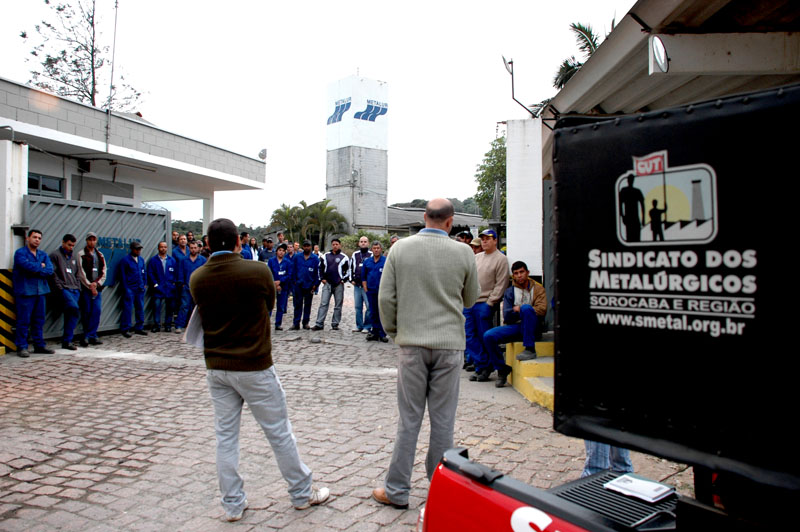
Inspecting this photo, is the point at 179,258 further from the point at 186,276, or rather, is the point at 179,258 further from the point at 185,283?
the point at 185,283

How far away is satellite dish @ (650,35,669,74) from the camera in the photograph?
4.48 metres

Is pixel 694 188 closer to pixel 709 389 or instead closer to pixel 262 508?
pixel 709 389

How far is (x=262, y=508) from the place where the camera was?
3736 mm

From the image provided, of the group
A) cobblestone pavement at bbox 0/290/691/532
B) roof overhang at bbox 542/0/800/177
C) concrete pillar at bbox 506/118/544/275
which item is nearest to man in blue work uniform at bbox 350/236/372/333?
cobblestone pavement at bbox 0/290/691/532

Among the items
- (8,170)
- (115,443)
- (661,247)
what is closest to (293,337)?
(8,170)

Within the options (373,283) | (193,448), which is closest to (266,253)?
(373,283)

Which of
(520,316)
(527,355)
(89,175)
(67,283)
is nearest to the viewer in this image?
(527,355)

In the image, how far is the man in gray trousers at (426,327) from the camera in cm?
356

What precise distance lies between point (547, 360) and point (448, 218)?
378 centimetres

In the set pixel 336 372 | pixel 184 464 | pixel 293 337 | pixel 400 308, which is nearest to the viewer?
pixel 400 308

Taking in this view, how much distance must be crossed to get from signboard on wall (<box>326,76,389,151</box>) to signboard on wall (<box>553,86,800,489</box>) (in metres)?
49.6

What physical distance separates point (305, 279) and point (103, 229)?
13.9ft

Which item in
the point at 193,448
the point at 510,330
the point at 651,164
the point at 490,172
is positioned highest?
the point at 490,172

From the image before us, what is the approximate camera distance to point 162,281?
12.1m
